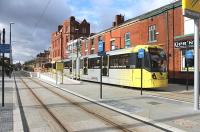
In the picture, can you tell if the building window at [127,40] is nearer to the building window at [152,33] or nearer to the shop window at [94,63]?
the building window at [152,33]

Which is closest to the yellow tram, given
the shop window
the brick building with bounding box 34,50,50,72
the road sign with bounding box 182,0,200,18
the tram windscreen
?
the tram windscreen

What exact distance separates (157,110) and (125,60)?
44.6ft

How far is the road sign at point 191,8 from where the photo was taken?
13711 millimetres

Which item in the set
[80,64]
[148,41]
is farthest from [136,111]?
[80,64]

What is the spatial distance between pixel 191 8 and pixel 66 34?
76.5 metres

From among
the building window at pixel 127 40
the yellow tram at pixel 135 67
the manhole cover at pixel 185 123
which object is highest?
the building window at pixel 127 40

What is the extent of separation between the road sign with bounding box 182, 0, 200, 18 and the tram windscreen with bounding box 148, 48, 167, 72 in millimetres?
10823

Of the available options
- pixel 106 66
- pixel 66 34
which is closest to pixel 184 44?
pixel 106 66

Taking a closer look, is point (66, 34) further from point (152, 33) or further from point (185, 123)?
point (185, 123)

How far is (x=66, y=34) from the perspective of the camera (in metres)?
89.2

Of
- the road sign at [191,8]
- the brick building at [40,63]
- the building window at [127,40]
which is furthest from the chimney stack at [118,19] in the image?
the road sign at [191,8]

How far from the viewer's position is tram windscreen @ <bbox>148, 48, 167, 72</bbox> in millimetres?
24844

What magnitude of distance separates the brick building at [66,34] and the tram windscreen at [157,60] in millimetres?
58314

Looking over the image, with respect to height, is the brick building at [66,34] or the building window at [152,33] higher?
the brick building at [66,34]
